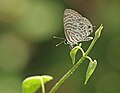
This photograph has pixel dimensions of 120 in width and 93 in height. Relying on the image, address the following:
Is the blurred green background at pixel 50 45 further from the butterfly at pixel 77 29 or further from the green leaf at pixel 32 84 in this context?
the green leaf at pixel 32 84

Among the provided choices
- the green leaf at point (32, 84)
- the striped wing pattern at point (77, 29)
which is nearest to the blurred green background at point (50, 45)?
the striped wing pattern at point (77, 29)

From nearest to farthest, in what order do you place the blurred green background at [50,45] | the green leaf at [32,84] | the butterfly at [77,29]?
the green leaf at [32,84], the butterfly at [77,29], the blurred green background at [50,45]

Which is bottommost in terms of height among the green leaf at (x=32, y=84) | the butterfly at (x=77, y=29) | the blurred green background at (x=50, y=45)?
the blurred green background at (x=50, y=45)

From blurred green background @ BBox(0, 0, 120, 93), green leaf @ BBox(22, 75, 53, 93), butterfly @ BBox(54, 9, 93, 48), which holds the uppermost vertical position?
butterfly @ BBox(54, 9, 93, 48)

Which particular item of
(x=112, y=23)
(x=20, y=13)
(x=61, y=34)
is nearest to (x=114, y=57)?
(x=112, y=23)

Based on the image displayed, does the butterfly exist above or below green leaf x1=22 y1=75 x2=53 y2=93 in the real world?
above

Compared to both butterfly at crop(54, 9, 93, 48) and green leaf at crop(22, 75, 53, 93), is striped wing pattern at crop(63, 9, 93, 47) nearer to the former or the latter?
butterfly at crop(54, 9, 93, 48)

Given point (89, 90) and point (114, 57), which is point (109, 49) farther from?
point (89, 90)

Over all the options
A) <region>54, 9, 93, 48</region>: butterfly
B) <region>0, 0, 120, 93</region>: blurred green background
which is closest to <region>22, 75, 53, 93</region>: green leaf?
<region>54, 9, 93, 48</region>: butterfly
